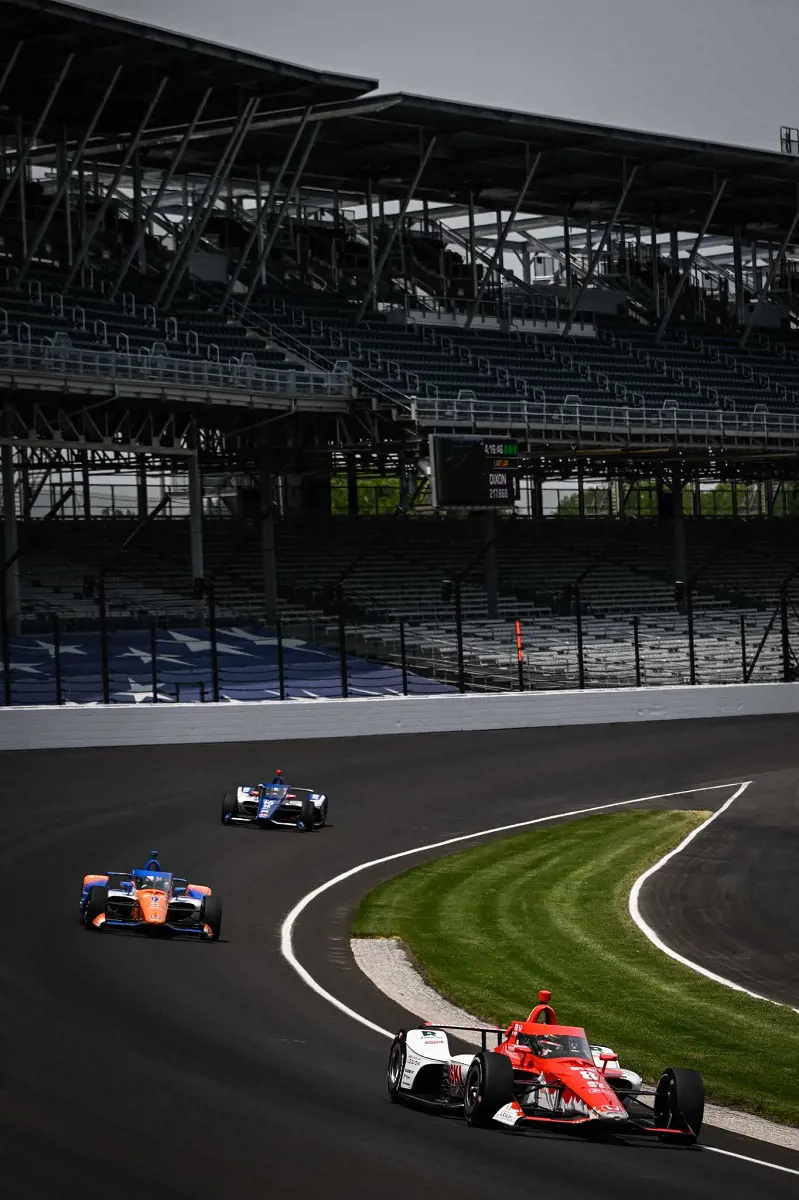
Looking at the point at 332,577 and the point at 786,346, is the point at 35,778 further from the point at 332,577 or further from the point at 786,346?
the point at 786,346

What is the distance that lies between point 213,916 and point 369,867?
650 centimetres

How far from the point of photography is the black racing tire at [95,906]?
62.4ft

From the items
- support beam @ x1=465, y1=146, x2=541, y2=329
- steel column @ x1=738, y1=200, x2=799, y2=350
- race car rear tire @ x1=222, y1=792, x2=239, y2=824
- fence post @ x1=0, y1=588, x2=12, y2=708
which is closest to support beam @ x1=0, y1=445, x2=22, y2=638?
fence post @ x1=0, y1=588, x2=12, y2=708

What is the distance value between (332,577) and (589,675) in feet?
36.0

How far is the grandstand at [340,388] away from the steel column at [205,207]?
0.12 meters

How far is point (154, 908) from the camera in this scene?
1894cm

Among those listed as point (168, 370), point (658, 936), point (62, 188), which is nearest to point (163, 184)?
point (62, 188)

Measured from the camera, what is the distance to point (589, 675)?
45594mm

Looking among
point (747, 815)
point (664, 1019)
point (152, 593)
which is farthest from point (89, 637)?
point (664, 1019)

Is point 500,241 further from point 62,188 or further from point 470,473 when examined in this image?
point 62,188

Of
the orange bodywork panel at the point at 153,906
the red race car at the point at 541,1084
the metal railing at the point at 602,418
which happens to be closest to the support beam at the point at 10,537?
the metal railing at the point at 602,418

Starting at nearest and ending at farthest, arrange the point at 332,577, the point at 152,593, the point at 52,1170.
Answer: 1. the point at 52,1170
2. the point at 152,593
3. the point at 332,577

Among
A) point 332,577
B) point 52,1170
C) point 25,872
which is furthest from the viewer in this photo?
point 332,577

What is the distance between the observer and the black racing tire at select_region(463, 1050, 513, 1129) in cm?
1151
